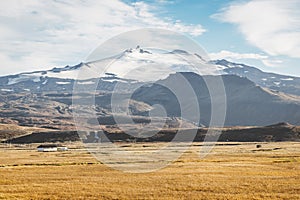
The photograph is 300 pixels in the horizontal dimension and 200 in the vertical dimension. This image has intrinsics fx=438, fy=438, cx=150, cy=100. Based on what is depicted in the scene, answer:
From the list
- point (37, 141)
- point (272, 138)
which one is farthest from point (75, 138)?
point (272, 138)

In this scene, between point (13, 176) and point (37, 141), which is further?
point (37, 141)

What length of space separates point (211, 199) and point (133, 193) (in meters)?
7.82

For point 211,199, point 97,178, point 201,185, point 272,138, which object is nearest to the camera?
point 211,199

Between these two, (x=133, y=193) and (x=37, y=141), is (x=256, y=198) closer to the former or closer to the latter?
(x=133, y=193)

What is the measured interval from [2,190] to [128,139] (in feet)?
479

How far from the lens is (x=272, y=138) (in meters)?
182

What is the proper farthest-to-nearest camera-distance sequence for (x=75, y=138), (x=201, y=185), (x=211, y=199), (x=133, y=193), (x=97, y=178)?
(x=75, y=138) < (x=97, y=178) < (x=201, y=185) < (x=133, y=193) < (x=211, y=199)

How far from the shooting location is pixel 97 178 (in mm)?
53906

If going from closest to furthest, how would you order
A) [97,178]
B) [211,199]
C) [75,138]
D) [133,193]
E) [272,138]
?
[211,199]
[133,193]
[97,178]
[272,138]
[75,138]

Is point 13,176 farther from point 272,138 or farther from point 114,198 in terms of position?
point 272,138

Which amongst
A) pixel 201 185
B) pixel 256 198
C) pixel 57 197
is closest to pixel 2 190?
pixel 57 197

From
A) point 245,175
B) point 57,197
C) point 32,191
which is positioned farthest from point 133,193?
point 245,175

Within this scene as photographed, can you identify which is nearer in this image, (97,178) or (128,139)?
(97,178)

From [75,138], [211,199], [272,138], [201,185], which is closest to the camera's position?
[211,199]
